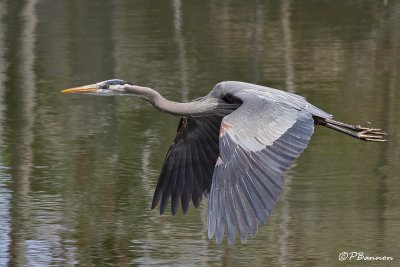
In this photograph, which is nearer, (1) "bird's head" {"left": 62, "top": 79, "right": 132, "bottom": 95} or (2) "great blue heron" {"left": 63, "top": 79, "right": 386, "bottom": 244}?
(2) "great blue heron" {"left": 63, "top": 79, "right": 386, "bottom": 244}

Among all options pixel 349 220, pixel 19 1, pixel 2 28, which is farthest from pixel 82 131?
pixel 19 1

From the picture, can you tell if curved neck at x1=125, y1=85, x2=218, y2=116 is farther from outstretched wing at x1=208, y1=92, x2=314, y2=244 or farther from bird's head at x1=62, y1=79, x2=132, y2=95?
outstretched wing at x1=208, y1=92, x2=314, y2=244

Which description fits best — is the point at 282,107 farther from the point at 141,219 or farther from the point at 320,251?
the point at 141,219

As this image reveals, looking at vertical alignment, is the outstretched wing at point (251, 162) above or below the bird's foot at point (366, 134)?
above

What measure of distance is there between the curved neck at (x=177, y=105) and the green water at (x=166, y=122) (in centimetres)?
91

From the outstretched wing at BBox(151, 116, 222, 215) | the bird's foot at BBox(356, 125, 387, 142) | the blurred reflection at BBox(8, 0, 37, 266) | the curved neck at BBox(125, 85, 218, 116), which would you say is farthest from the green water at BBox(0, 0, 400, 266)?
the curved neck at BBox(125, 85, 218, 116)

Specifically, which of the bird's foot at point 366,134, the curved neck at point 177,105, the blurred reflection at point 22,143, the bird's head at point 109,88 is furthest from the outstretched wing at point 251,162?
the blurred reflection at point 22,143

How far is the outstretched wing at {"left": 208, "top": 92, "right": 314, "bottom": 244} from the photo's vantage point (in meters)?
7.02

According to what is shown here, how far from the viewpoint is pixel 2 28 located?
19891 mm

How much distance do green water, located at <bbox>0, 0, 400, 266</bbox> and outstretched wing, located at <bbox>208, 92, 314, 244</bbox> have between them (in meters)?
0.94

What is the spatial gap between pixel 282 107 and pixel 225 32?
10.9 m

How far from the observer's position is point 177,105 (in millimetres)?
8727

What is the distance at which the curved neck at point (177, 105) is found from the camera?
28.4 ft

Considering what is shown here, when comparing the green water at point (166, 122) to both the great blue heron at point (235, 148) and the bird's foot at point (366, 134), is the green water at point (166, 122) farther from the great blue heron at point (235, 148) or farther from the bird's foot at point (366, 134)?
the bird's foot at point (366, 134)
